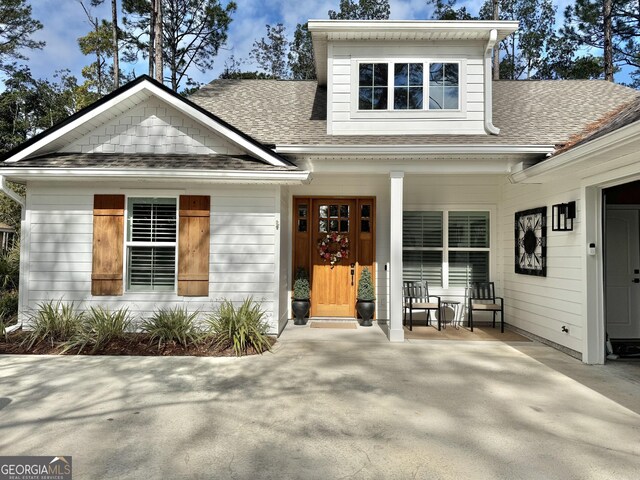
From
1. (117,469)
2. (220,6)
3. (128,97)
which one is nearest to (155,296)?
(128,97)

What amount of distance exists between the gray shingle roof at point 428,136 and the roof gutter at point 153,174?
83 centimetres

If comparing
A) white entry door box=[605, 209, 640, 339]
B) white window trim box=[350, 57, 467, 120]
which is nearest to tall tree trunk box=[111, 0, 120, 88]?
white window trim box=[350, 57, 467, 120]

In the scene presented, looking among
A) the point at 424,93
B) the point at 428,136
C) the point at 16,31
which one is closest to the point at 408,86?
the point at 424,93

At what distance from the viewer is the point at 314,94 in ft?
28.9

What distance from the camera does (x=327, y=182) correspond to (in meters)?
7.40

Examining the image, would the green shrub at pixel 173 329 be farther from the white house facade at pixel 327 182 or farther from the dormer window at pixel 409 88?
the dormer window at pixel 409 88

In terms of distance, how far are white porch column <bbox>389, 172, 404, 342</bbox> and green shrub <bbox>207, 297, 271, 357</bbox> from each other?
1888 millimetres

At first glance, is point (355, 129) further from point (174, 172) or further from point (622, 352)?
point (622, 352)

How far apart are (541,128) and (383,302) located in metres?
4.13

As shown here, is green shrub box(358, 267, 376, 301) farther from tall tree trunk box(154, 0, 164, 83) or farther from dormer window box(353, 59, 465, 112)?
tall tree trunk box(154, 0, 164, 83)

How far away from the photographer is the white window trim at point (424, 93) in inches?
270

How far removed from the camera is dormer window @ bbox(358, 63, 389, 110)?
695 cm

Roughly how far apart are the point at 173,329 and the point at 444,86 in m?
6.05

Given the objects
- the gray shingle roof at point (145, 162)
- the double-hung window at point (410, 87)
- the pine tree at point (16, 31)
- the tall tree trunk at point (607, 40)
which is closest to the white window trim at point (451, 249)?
the double-hung window at point (410, 87)
